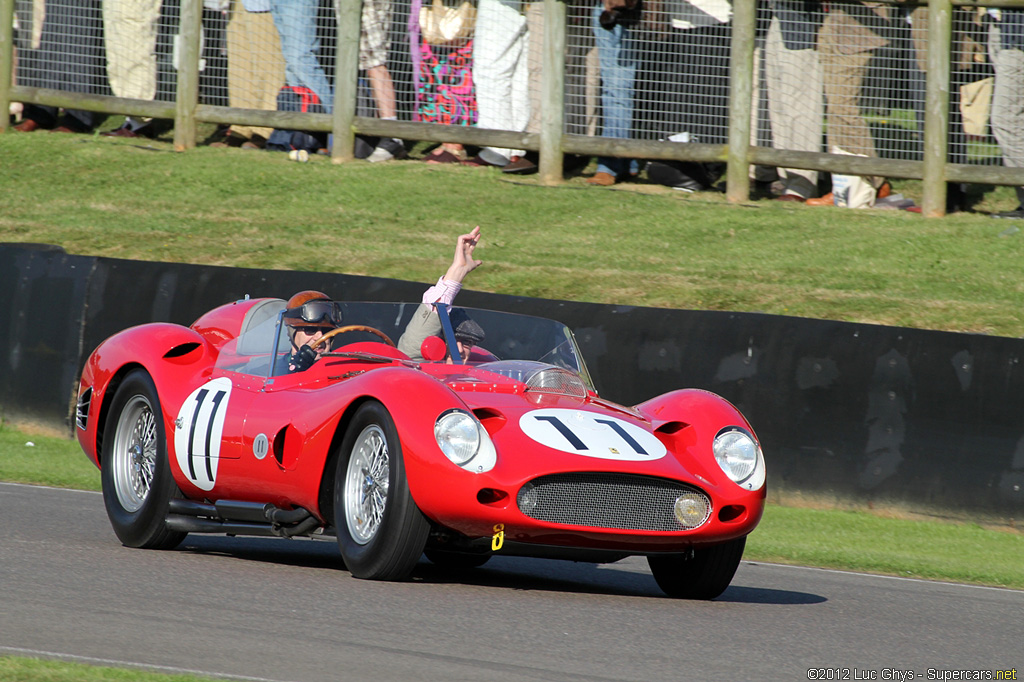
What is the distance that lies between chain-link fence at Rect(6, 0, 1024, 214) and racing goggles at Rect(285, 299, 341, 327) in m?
8.12

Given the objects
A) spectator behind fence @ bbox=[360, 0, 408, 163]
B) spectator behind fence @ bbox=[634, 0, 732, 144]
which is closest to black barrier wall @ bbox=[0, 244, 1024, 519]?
spectator behind fence @ bbox=[634, 0, 732, 144]

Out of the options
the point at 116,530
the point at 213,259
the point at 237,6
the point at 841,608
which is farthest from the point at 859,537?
the point at 237,6

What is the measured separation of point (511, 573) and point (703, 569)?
1069mm

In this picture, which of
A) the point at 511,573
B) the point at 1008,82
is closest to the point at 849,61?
the point at 1008,82

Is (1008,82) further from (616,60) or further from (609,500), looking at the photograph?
(609,500)

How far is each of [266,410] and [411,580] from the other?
1.04 metres

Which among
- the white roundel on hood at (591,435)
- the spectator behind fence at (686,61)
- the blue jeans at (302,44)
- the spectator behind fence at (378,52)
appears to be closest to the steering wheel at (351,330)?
the white roundel on hood at (591,435)

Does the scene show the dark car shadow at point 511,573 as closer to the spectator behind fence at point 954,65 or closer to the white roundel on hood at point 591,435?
the white roundel on hood at point 591,435

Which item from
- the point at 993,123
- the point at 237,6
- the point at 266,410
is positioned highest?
the point at 237,6

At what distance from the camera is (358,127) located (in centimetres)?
1559

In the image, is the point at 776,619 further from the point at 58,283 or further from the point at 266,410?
the point at 58,283

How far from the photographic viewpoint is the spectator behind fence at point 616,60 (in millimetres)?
14086

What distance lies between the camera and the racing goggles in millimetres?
6535

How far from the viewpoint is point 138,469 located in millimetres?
6957
